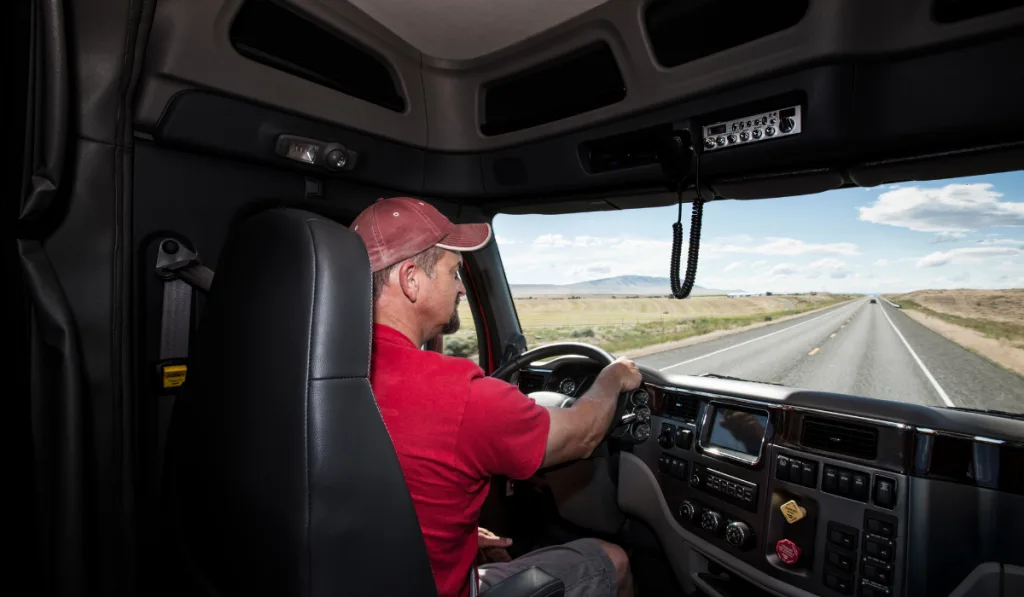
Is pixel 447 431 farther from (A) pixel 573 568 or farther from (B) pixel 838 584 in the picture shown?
(B) pixel 838 584

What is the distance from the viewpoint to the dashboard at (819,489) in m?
1.60

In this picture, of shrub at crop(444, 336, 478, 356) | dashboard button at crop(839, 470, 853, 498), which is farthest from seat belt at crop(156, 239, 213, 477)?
dashboard button at crop(839, 470, 853, 498)

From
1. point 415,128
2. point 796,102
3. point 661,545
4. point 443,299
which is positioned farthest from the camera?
point 415,128

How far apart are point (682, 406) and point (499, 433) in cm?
133

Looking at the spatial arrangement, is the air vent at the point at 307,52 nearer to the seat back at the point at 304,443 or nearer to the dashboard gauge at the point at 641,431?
the seat back at the point at 304,443

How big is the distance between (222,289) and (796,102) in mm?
2079

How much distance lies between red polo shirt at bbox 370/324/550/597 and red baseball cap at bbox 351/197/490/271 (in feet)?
0.88

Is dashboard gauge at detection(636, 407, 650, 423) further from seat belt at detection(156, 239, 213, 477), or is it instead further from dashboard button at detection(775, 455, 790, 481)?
seat belt at detection(156, 239, 213, 477)

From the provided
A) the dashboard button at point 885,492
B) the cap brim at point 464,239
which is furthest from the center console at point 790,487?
the cap brim at point 464,239

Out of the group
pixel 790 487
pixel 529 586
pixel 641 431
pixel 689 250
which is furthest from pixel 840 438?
pixel 529 586

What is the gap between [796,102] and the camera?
2061mm

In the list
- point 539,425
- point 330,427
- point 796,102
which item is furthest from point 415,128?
point 330,427

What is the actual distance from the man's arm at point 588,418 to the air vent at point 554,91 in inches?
53.8

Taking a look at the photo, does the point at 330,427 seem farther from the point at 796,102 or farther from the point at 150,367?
the point at 796,102
